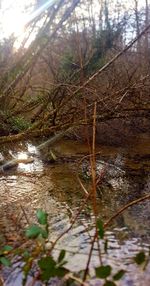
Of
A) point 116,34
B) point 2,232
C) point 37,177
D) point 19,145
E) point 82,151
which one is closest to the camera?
point 2,232

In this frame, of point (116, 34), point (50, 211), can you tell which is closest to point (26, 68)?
point (50, 211)

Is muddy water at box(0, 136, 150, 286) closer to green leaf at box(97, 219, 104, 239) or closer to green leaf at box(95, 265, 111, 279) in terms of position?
green leaf at box(97, 219, 104, 239)

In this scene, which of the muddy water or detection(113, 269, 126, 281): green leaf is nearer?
detection(113, 269, 126, 281): green leaf

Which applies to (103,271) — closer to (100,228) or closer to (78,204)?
(100,228)

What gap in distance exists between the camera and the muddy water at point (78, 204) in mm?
3453

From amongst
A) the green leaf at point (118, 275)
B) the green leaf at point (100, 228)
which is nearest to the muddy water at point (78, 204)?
the green leaf at point (100, 228)

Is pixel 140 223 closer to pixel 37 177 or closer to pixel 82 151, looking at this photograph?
pixel 37 177

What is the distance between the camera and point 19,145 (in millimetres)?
9227

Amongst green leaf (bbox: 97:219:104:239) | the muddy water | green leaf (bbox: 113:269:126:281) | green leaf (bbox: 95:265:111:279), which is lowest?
the muddy water

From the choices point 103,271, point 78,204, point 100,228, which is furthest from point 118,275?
point 78,204

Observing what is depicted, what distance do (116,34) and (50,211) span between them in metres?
8.00

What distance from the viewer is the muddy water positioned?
345 centimetres

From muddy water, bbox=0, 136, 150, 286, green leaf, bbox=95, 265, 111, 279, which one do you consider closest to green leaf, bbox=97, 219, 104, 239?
green leaf, bbox=95, 265, 111, 279

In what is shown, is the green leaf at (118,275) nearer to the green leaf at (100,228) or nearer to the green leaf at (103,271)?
the green leaf at (103,271)
